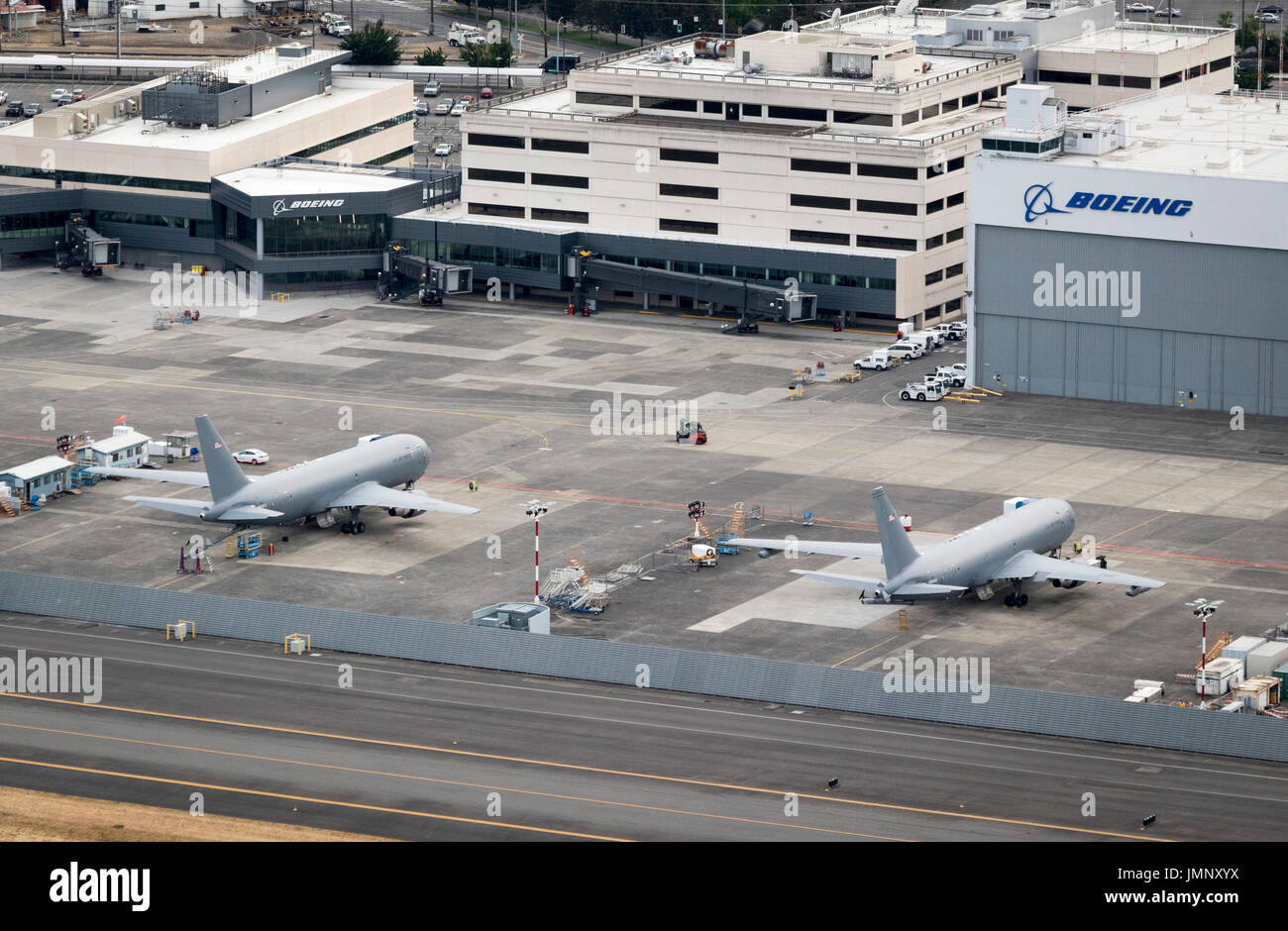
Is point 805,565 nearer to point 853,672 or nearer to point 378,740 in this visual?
point 853,672

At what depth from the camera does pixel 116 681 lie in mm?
120688

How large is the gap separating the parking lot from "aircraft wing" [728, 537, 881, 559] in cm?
258

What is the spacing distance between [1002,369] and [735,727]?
74.4 meters

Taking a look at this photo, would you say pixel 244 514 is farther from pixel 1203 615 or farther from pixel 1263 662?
pixel 1263 662

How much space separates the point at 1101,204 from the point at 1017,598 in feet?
172

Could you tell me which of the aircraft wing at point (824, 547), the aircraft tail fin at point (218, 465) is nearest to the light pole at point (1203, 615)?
the aircraft wing at point (824, 547)

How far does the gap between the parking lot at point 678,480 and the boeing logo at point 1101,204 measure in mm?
14500

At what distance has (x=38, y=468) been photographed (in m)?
152

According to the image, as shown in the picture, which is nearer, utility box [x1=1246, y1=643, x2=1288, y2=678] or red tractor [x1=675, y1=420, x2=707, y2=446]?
utility box [x1=1246, y1=643, x2=1288, y2=678]

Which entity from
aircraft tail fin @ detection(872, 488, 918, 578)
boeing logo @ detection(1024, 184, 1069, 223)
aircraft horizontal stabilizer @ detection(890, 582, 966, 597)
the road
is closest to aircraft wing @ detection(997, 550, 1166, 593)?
aircraft horizontal stabilizer @ detection(890, 582, 966, 597)

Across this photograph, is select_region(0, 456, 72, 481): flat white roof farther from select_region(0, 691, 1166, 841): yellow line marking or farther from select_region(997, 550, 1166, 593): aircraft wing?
select_region(997, 550, 1166, 593): aircraft wing

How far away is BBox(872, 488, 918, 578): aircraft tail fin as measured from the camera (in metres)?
122

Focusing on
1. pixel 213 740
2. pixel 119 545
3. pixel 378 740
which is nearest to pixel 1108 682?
pixel 378 740

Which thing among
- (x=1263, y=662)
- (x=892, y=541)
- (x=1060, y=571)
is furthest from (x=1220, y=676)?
(x=892, y=541)
